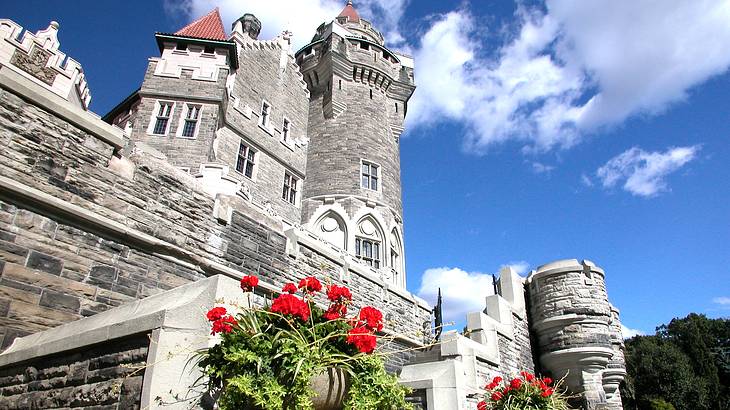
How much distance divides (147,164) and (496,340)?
8758mm

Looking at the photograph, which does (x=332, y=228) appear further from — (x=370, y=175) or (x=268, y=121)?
(x=268, y=121)

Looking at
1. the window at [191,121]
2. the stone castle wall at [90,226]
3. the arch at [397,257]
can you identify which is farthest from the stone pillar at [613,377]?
the window at [191,121]

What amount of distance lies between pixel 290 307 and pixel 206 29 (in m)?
18.7

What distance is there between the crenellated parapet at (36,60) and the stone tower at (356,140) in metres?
10.4

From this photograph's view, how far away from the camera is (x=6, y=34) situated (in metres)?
9.81

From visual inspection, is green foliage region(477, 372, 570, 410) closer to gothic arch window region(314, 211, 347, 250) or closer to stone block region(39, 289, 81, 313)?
stone block region(39, 289, 81, 313)

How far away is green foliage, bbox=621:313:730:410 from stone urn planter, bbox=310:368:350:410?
32071 mm

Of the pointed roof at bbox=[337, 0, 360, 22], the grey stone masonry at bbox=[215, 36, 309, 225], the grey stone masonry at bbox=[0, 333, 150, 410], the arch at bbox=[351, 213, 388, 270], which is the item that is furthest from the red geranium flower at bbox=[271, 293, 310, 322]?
the pointed roof at bbox=[337, 0, 360, 22]

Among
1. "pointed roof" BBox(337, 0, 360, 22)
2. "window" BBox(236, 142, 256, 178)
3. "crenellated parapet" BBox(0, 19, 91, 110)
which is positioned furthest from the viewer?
"pointed roof" BBox(337, 0, 360, 22)

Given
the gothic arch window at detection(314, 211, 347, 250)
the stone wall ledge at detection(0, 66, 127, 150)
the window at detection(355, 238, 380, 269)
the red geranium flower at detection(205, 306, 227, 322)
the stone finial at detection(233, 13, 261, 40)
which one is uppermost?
the stone finial at detection(233, 13, 261, 40)

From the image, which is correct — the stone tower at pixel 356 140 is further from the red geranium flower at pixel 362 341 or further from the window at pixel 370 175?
the red geranium flower at pixel 362 341

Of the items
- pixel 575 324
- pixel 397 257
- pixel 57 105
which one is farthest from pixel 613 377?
Result: pixel 57 105

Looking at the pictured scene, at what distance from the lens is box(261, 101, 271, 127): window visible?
65.0ft

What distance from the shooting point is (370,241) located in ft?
63.7
